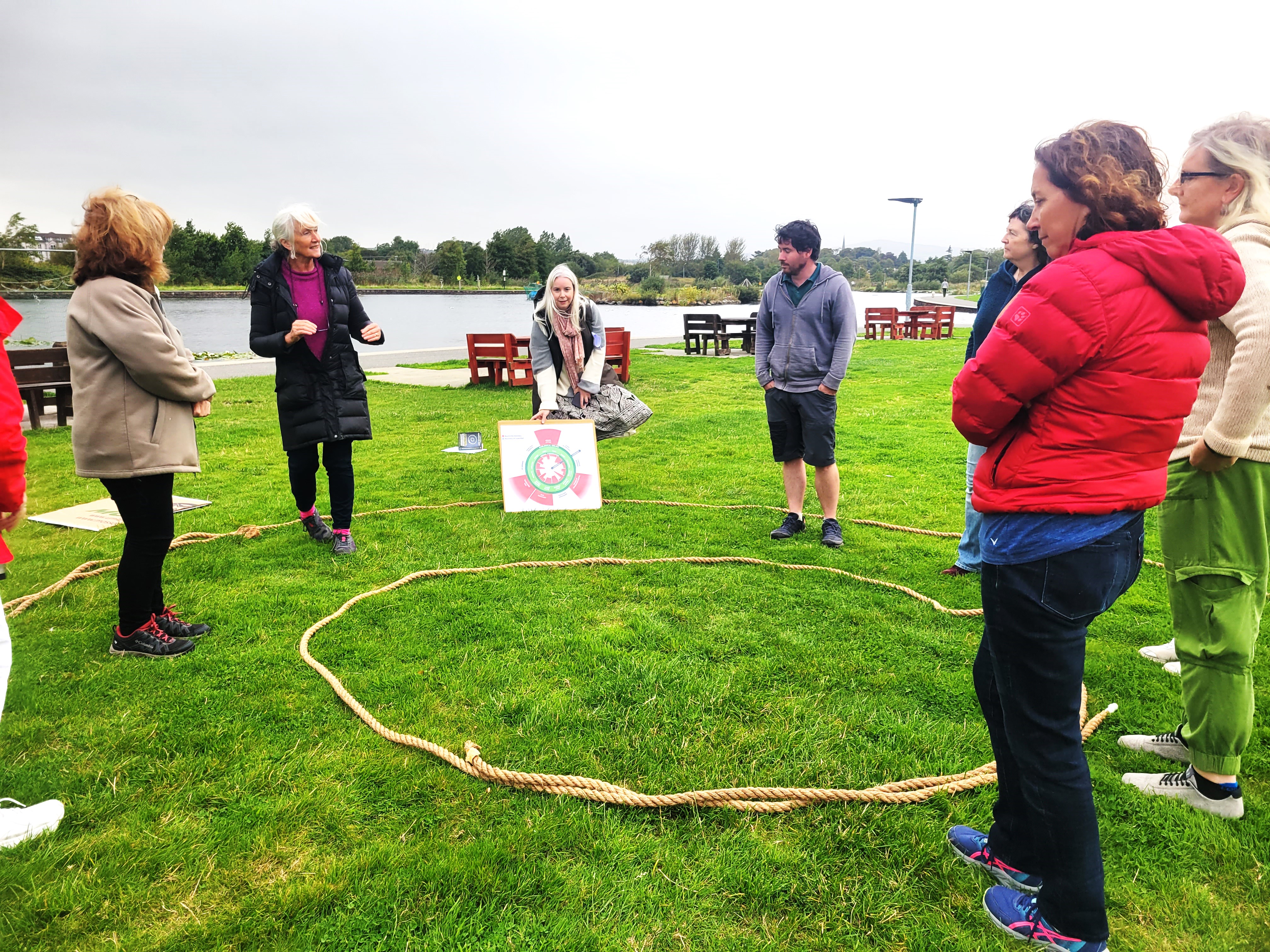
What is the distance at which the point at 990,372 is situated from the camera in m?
1.90

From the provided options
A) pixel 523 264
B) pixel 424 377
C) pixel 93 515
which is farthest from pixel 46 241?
pixel 523 264

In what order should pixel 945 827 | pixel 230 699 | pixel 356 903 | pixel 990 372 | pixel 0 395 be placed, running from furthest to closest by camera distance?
pixel 230 699 → pixel 945 827 → pixel 0 395 → pixel 356 903 → pixel 990 372

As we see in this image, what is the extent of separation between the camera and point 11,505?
2.56m

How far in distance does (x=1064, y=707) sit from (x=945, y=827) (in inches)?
35.1

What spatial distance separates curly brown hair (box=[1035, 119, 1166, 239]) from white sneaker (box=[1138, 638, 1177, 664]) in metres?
2.74

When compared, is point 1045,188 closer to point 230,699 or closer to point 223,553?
point 230,699

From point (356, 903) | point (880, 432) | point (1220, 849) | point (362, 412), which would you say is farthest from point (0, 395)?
point (880, 432)

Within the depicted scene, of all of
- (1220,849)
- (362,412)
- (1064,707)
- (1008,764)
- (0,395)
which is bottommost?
(1220,849)

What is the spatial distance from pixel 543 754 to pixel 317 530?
10.7 feet

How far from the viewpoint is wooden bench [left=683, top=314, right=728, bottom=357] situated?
20.9m

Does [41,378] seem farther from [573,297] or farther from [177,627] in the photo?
[177,627]

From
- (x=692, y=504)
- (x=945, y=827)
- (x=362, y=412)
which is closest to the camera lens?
(x=945, y=827)

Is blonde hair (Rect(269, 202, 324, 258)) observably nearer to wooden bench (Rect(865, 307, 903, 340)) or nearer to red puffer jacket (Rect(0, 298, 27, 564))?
red puffer jacket (Rect(0, 298, 27, 564))

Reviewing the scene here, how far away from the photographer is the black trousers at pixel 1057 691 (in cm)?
188
